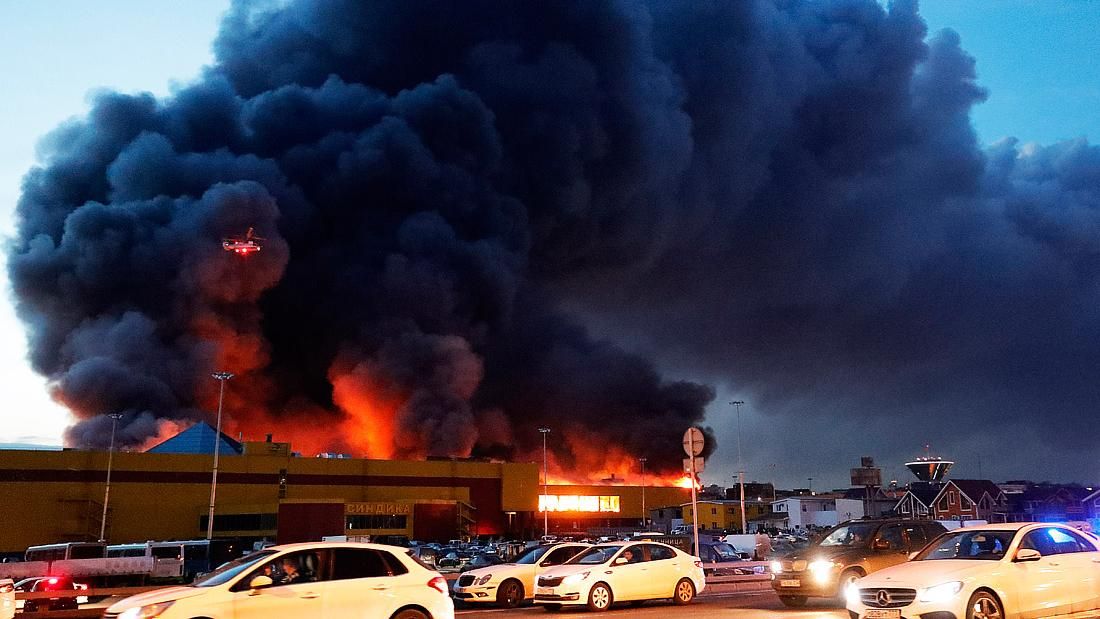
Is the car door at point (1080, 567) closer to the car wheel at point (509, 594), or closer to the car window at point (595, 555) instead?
the car window at point (595, 555)

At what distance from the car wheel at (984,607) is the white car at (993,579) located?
0.01 metres

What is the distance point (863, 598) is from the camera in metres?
10.8

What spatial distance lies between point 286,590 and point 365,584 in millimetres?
871

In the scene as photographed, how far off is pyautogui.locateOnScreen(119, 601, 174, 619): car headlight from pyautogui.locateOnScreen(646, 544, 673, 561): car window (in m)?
10.0

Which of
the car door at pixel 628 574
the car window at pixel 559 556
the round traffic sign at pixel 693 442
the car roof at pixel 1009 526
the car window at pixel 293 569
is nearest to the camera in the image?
the car window at pixel 293 569

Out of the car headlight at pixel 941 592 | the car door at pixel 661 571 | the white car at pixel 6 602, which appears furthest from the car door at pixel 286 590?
the car door at pixel 661 571

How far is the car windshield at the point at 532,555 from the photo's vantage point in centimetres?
1833

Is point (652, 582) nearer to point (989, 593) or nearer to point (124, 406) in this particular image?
point (989, 593)

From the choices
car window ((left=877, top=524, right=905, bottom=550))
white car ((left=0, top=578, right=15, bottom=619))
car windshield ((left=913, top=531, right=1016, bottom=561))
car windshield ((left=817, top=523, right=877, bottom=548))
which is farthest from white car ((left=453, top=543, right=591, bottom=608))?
white car ((left=0, top=578, right=15, bottom=619))

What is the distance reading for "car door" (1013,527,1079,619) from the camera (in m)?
10.6

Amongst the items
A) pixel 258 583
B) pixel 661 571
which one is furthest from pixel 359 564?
pixel 661 571

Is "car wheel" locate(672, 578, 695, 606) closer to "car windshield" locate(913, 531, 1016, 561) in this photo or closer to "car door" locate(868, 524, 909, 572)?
"car door" locate(868, 524, 909, 572)

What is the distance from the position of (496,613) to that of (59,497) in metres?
52.5

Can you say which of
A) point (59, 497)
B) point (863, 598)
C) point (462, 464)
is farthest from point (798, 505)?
point (863, 598)
